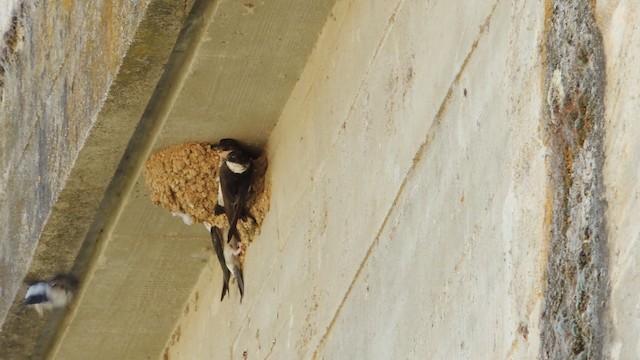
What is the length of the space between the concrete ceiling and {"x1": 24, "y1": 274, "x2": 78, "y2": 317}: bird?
78 mm

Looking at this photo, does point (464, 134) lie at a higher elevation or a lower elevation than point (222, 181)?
higher

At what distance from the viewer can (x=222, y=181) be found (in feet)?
27.7

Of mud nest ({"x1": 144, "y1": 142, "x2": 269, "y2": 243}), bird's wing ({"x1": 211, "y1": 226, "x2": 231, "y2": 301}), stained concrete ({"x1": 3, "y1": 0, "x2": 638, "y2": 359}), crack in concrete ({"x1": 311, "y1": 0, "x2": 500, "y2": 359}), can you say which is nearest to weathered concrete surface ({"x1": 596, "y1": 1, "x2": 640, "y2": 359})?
stained concrete ({"x1": 3, "y1": 0, "x2": 638, "y2": 359})

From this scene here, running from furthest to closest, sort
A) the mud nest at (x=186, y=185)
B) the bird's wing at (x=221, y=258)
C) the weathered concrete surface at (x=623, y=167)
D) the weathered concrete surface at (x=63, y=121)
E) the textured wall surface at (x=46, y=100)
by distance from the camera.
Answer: the bird's wing at (x=221, y=258) → the mud nest at (x=186, y=185) → the textured wall surface at (x=46, y=100) → the weathered concrete surface at (x=63, y=121) → the weathered concrete surface at (x=623, y=167)

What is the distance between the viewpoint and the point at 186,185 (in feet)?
29.4

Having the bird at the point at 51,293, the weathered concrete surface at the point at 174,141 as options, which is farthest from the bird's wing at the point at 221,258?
the bird at the point at 51,293

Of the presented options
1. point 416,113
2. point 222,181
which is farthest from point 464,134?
point 222,181

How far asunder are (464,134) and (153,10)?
2.07 metres

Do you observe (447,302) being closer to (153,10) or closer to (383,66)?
(383,66)

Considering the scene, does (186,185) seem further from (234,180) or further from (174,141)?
(174,141)

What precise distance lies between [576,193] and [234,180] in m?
4.12

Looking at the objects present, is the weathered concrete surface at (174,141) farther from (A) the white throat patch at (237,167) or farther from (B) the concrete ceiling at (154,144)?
(A) the white throat patch at (237,167)

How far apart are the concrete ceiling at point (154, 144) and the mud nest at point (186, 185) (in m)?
0.07

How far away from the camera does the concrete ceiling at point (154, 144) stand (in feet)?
22.8
